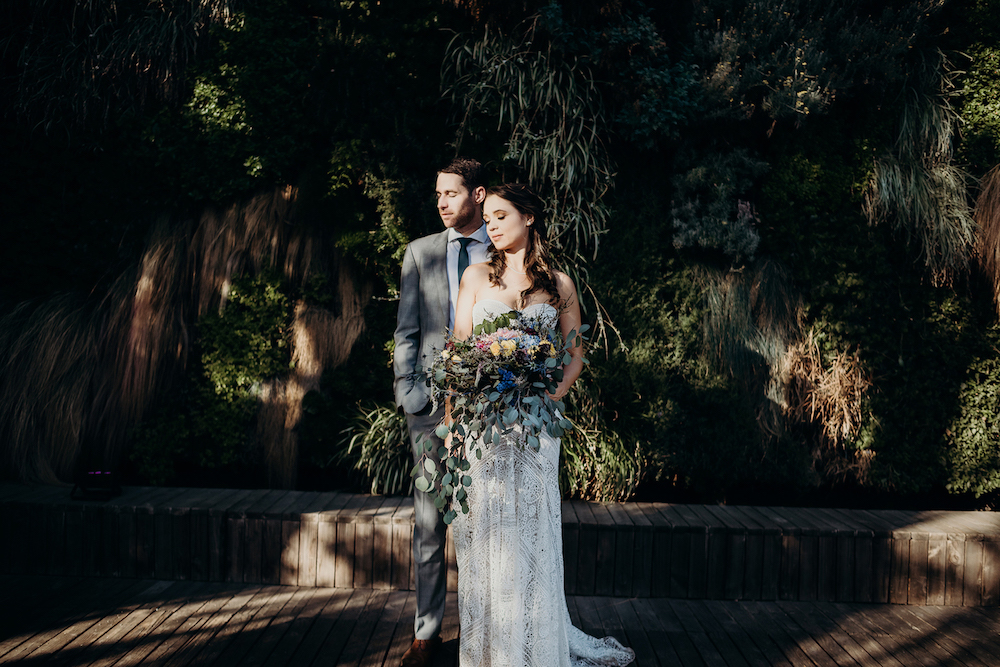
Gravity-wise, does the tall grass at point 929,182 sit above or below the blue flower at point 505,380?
above

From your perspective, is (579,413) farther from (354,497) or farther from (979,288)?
(979,288)

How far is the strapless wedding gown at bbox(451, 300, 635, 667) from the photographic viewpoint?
2062 mm

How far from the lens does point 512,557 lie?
2.07 meters

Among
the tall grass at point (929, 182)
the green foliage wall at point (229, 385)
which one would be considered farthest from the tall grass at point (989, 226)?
the green foliage wall at point (229, 385)

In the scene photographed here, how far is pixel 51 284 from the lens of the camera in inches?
153

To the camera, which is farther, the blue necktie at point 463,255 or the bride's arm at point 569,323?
the blue necktie at point 463,255

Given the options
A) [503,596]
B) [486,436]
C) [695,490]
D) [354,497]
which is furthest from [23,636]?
[695,490]

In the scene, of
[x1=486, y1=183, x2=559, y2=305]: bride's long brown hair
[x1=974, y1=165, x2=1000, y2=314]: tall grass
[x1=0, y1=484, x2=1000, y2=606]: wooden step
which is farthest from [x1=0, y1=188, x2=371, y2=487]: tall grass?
[x1=974, y1=165, x2=1000, y2=314]: tall grass

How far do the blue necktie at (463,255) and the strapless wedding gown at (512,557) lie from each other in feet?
1.31

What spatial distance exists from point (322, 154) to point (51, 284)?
6.21 feet

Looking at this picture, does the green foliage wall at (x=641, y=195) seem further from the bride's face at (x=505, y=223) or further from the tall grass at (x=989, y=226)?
the bride's face at (x=505, y=223)

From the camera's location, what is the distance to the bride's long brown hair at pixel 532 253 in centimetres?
211

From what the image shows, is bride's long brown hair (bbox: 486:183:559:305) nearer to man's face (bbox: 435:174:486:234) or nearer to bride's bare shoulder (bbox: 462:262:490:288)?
bride's bare shoulder (bbox: 462:262:490:288)

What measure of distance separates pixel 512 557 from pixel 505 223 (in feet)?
3.71
